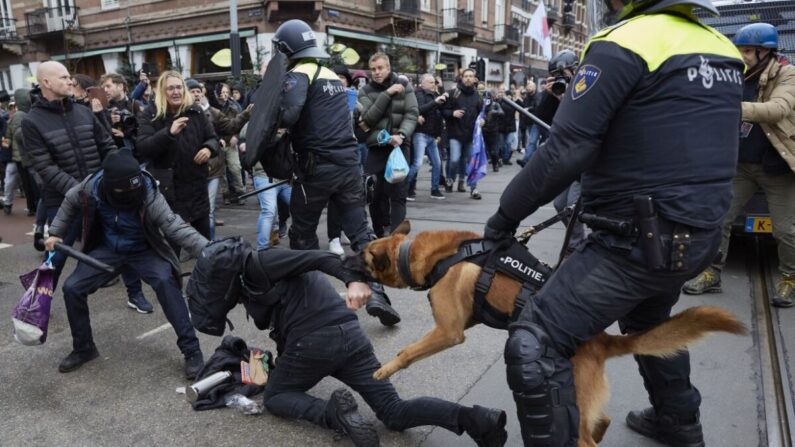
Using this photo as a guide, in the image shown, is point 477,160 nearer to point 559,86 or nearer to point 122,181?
point 559,86

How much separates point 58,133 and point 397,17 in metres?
21.8

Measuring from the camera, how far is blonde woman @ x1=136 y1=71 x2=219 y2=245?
520 cm

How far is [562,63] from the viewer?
4.17 m

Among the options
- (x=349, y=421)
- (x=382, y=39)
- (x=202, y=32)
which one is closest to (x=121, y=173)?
(x=349, y=421)

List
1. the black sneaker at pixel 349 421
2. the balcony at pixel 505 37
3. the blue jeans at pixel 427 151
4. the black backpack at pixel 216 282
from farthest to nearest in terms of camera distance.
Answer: the balcony at pixel 505 37 → the blue jeans at pixel 427 151 → the black backpack at pixel 216 282 → the black sneaker at pixel 349 421

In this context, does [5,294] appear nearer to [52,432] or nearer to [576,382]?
[52,432]

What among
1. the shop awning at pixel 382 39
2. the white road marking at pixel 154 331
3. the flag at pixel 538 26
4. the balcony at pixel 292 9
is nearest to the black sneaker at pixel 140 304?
the white road marking at pixel 154 331

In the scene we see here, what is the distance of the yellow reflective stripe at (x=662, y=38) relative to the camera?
1.71 metres

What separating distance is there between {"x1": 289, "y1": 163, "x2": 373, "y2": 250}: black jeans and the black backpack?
4.77ft

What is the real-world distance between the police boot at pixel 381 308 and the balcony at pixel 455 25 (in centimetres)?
2719

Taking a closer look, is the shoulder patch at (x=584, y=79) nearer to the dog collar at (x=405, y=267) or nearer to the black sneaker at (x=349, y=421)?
the dog collar at (x=405, y=267)

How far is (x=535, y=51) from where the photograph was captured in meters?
42.1

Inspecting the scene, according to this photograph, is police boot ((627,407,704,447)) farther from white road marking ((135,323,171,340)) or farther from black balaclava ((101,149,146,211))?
white road marking ((135,323,171,340))

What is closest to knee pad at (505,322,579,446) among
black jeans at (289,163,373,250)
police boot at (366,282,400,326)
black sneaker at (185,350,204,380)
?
police boot at (366,282,400,326)
